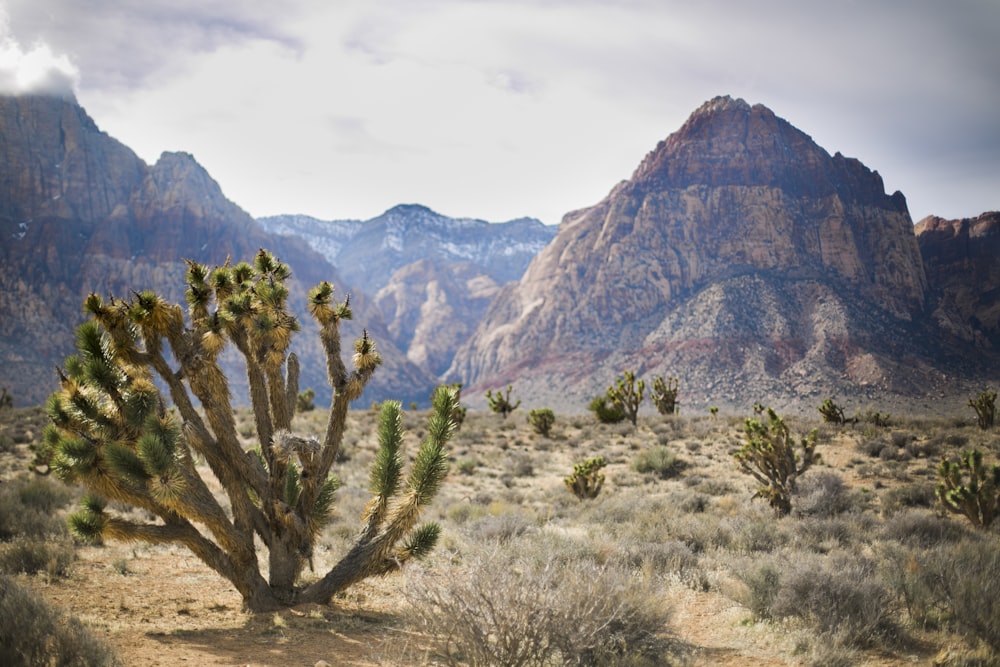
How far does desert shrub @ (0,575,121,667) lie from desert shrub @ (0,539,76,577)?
3603 millimetres

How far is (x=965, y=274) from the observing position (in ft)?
296

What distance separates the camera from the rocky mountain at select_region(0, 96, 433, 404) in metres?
80.1

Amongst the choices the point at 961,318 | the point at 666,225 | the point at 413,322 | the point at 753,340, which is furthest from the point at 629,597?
the point at 413,322

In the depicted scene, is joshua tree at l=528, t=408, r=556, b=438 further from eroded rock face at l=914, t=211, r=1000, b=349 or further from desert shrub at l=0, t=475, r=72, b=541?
eroded rock face at l=914, t=211, r=1000, b=349

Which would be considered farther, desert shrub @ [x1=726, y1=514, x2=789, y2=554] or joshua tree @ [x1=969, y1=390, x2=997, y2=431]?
joshua tree @ [x1=969, y1=390, x2=997, y2=431]

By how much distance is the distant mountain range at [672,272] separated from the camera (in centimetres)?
6600

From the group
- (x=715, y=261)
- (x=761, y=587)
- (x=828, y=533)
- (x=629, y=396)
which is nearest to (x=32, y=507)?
(x=761, y=587)

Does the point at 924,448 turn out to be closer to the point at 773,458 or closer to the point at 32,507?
the point at 773,458

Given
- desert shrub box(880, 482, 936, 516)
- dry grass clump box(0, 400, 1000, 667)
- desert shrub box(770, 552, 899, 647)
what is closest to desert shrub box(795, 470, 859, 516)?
dry grass clump box(0, 400, 1000, 667)

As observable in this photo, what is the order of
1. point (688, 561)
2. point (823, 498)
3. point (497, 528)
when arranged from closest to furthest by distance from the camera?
point (688, 561) < point (497, 528) < point (823, 498)

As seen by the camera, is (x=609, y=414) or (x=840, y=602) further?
(x=609, y=414)

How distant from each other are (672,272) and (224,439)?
9291 cm

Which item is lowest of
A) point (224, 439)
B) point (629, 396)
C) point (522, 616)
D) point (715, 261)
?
point (522, 616)

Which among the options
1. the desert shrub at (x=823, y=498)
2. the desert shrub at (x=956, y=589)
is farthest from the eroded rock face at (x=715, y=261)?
the desert shrub at (x=956, y=589)
